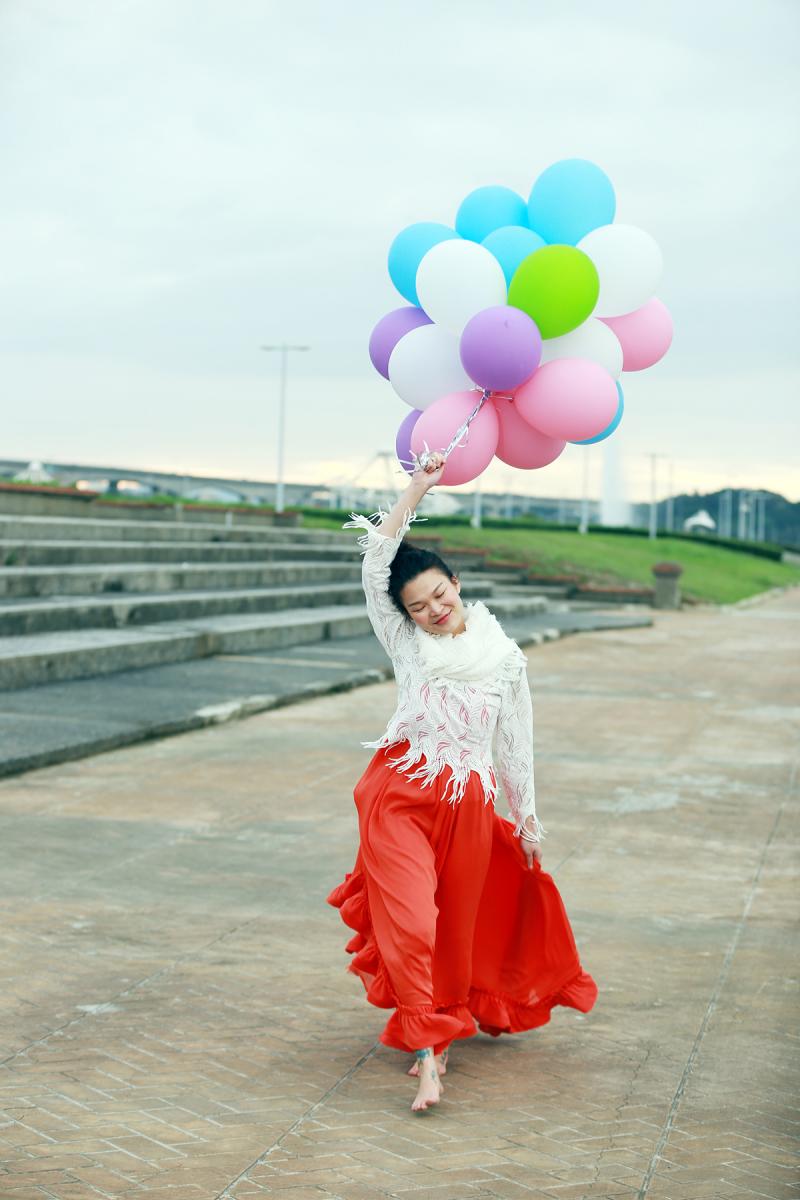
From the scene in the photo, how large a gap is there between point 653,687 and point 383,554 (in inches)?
450

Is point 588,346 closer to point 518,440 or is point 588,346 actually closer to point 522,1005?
point 518,440

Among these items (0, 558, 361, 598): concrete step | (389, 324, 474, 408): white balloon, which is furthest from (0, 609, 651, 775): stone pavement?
(389, 324, 474, 408): white balloon

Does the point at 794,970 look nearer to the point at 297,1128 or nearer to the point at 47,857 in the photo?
the point at 297,1128

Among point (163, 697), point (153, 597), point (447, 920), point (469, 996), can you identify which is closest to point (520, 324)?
point (447, 920)

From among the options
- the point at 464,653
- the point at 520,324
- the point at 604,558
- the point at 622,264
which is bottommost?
the point at 604,558

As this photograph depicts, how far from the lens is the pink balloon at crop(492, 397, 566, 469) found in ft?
15.0

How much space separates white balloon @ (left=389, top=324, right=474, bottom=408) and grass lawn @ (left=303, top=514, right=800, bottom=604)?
96.0 ft

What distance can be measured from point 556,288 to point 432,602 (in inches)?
42.1

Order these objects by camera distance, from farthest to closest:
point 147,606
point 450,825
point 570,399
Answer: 1. point 147,606
2. point 570,399
3. point 450,825

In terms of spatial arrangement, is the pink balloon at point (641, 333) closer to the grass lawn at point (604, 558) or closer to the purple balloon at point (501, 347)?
the purple balloon at point (501, 347)

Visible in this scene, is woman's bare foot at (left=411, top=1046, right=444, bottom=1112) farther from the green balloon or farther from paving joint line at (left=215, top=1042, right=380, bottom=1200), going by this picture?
the green balloon

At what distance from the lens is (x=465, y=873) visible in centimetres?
419

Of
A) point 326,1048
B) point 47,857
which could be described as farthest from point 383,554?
point 47,857

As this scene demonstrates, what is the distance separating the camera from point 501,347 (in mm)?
4285
